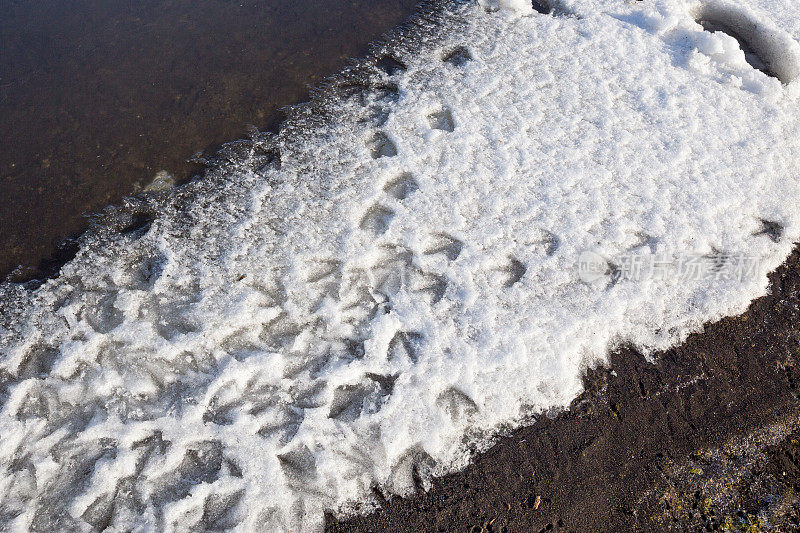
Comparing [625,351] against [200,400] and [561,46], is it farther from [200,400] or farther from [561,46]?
[561,46]

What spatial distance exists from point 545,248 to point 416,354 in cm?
91

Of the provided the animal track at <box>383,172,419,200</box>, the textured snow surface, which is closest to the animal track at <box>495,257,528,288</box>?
the textured snow surface

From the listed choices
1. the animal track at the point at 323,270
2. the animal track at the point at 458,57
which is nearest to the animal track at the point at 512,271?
the animal track at the point at 323,270

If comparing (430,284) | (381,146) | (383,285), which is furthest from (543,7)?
(383,285)

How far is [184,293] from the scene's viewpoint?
2352 millimetres

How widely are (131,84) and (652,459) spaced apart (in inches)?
139

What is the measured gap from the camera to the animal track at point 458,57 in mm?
3512

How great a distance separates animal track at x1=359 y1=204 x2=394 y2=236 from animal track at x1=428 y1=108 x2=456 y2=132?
0.75 meters

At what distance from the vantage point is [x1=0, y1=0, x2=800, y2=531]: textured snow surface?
76.3 inches

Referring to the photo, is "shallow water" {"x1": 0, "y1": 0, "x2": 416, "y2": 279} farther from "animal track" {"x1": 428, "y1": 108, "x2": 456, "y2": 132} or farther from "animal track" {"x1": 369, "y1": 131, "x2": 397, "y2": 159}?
"animal track" {"x1": 428, "y1": 108, "x2": 456, "y2": 132}

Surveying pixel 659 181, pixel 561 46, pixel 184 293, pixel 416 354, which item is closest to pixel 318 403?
pixel 416 354

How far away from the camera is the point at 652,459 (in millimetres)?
1989

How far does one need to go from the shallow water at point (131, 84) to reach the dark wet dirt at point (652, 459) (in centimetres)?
216

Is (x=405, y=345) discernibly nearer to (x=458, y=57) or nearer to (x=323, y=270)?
(x=323, y=270)
